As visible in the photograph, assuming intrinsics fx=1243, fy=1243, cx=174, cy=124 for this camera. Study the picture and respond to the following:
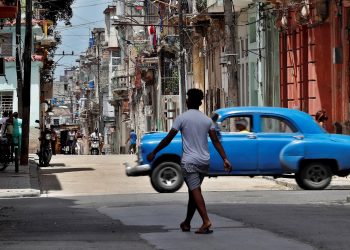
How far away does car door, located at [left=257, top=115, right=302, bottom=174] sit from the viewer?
84.8ft

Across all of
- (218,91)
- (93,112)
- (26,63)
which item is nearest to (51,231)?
(26,63)

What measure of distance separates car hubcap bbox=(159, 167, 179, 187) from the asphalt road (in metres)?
1.29

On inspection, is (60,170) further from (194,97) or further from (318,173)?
(194,97)

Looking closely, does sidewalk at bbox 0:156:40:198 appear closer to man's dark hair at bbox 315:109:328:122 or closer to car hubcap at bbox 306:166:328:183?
car hubcap at bbox 306:166:328:183

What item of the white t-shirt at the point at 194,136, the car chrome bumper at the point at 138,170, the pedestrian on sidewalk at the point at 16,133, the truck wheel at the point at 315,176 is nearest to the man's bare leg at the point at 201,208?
the white t-shirt at the point at 194,136

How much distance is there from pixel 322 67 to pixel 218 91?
1998cm

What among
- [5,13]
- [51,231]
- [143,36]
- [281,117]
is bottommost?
[51,231]

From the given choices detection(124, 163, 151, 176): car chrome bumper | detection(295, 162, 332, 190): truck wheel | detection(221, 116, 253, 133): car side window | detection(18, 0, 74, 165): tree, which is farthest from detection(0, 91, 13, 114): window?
detection(295, 162, 332, 190): truck wheel

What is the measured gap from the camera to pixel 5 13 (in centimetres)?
3198

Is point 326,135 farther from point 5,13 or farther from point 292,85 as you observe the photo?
→ point 292,85

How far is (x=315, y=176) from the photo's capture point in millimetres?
26172

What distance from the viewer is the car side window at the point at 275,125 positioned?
1028 inches

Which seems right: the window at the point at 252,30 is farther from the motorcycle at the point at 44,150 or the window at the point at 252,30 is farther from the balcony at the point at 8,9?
the balcony at the point at 8,9

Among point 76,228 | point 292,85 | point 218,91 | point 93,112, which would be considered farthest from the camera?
point 93,112
